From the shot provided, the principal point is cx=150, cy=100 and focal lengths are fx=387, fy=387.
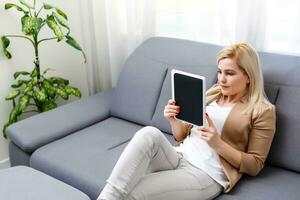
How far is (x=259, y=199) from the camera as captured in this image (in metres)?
1.56

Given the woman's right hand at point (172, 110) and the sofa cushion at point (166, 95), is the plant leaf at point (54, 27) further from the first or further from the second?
the woman's right hand at point (172, 110)

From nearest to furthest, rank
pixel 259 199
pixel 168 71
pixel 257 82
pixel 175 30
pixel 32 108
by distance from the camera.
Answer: pixel 259 199 < pixel 257 82 < pixel 168 71 < pixel 175 30 < pixel 32 108

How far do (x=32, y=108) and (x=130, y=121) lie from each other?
2.84 ft

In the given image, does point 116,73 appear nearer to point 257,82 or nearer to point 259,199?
point 257,82

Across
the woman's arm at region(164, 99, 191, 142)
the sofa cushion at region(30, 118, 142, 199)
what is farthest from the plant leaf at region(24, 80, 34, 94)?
the woman's arm at region(164, 99, 191, 142)

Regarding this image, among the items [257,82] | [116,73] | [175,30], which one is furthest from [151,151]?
[116,73]

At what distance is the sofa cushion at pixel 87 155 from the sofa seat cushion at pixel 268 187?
0.59 m

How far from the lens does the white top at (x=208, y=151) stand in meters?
1.68

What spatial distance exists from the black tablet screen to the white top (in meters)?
0.09

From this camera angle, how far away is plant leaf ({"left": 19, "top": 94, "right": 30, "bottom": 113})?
8.21ft

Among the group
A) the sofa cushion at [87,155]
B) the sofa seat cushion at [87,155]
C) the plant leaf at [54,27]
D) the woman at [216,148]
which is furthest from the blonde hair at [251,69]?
the plant leaf at [54,27]

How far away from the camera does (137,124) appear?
2352 millimetres

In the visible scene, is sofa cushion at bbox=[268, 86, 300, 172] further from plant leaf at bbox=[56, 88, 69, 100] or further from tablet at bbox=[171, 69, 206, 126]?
plant leaf at bbox=[56, 88, 69, 100]

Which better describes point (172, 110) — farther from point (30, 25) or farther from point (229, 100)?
point (30, 25)
